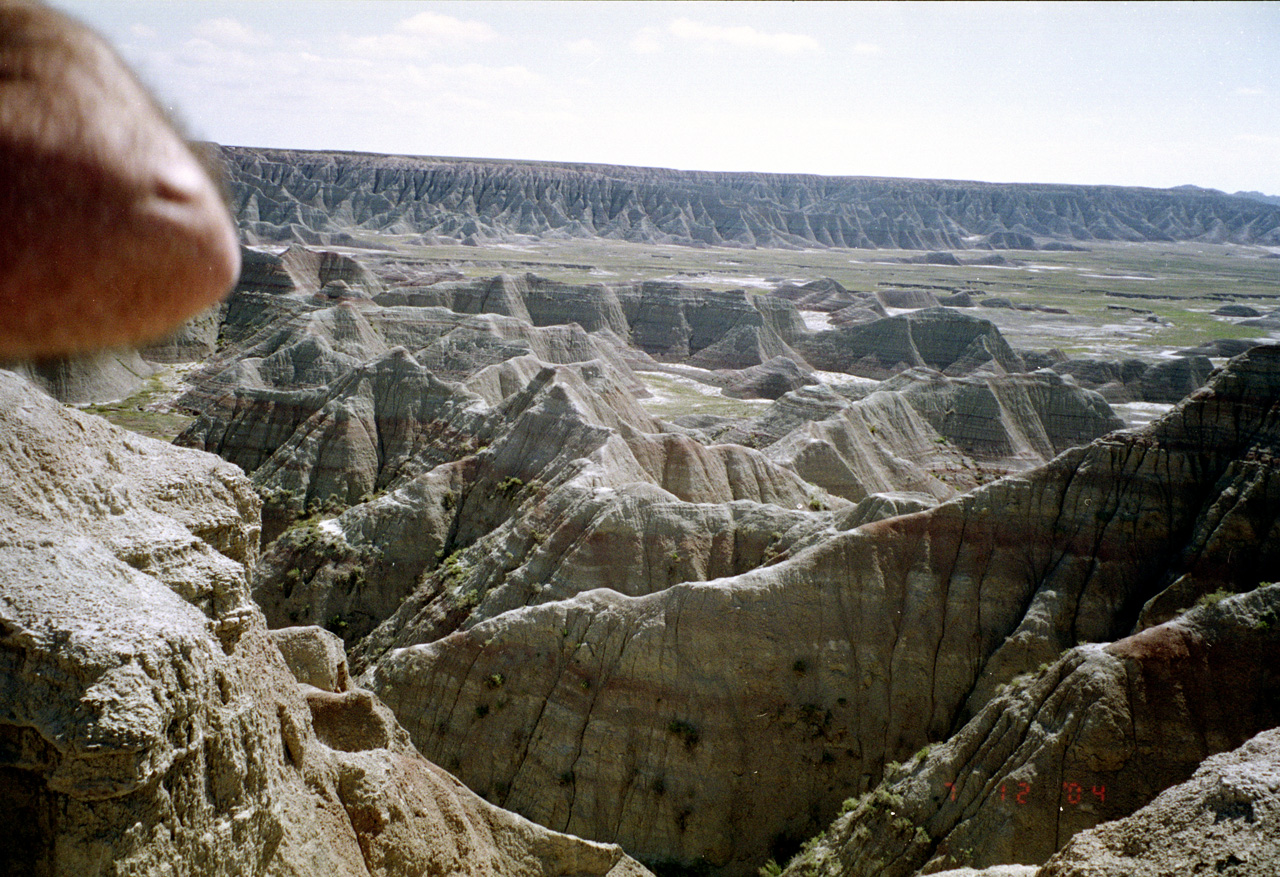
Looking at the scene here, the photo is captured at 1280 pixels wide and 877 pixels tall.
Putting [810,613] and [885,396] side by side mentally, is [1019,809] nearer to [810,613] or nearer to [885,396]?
[810,613]

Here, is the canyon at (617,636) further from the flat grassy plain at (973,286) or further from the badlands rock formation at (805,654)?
the flat grassy plain at (973,286)

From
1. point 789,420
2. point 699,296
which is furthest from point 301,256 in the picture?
point 789,420

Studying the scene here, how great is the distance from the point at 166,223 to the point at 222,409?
54971mm

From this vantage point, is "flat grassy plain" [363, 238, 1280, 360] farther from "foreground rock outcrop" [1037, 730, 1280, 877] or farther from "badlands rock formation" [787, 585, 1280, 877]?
"foreground rock outcrop" [1037, 730, 1280, 877]

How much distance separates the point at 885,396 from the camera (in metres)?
55.9

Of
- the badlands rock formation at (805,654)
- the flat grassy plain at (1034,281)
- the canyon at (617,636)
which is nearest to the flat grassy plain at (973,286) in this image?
the flat grassy plain at (1034,281)

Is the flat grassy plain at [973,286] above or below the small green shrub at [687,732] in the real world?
above

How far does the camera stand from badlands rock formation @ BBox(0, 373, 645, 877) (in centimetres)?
810

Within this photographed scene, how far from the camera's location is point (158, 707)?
828 centimetres

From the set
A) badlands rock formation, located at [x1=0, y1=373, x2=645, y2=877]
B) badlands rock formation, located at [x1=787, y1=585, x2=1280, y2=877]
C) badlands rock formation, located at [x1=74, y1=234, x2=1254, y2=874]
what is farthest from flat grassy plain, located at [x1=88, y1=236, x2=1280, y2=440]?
badlands rock formation, located at [x1=787, y1=585, x2=1280, y2=877]

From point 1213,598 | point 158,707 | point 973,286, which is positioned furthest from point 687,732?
point 973,286

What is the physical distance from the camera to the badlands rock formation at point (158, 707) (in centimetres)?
810

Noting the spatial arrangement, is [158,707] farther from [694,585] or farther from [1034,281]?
[1034,281]

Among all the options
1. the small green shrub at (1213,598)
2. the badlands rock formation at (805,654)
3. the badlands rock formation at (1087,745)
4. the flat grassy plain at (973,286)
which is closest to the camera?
the badlands rock formation at (1087,745)
